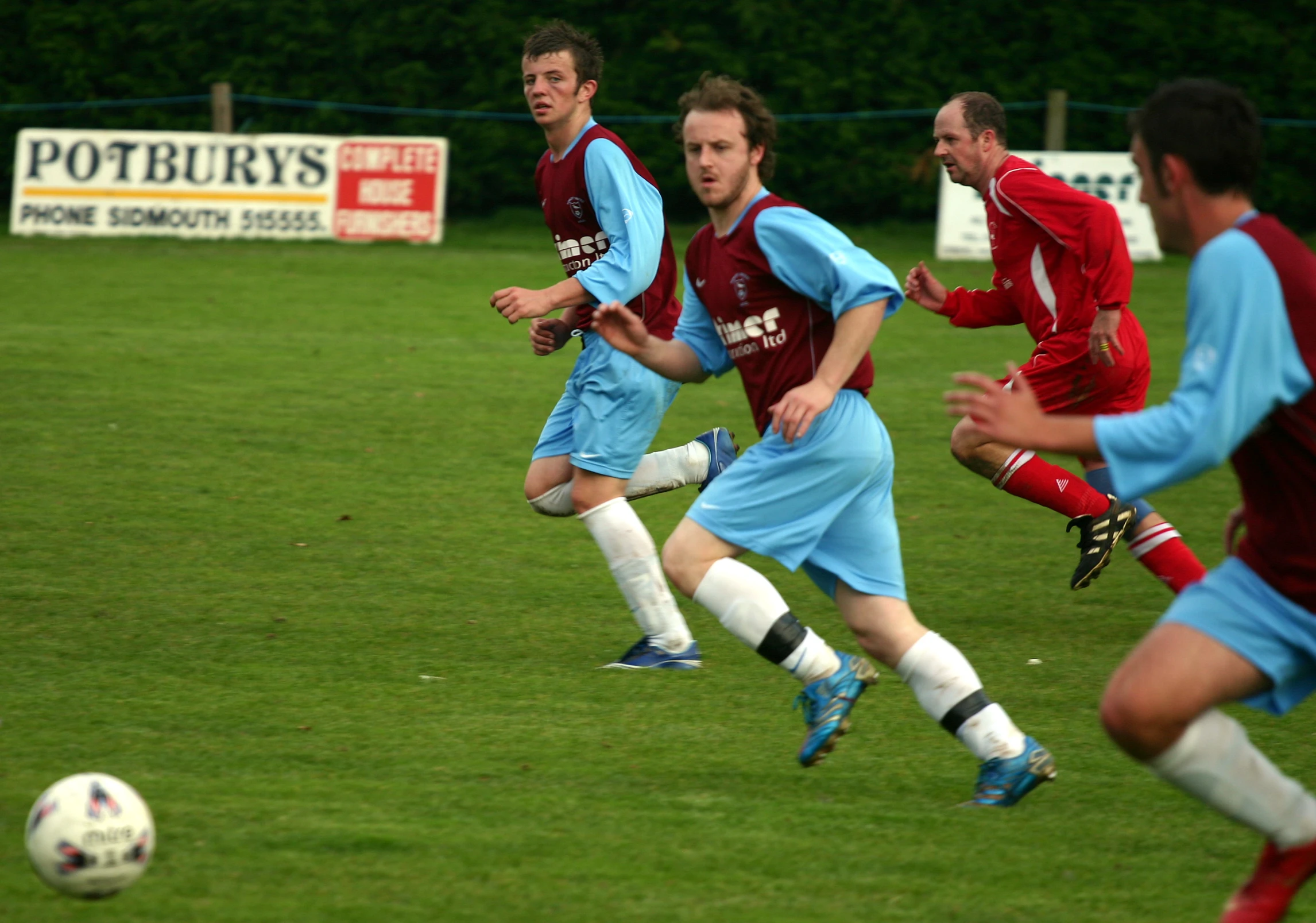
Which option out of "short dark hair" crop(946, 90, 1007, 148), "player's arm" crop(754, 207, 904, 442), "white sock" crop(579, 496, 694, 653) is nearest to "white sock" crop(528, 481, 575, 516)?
"white sock" crop(579, 496, 694, 653)

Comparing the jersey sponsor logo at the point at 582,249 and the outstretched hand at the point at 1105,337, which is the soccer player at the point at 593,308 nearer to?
the jersey sponsor logo at the point at 582,249

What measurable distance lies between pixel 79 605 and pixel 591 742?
7.58 ft

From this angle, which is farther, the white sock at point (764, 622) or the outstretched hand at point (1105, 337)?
the outstretched hand at point (1105, 337)

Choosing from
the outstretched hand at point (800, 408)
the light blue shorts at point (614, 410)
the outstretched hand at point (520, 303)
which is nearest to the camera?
the outstretched hand at point (800, 408)

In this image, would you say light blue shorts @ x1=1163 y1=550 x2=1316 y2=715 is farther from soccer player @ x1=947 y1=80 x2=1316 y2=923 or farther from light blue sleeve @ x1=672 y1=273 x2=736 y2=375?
light blue sleeve @ x1=672 y1=273 x2=736 y2=375

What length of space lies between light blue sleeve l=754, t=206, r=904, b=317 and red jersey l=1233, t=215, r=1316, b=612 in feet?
3.41

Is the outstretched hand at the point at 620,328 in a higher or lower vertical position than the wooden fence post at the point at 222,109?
higher

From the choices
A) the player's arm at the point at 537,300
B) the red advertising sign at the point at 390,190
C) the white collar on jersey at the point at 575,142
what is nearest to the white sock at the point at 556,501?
the player's arm at the point at 537,300

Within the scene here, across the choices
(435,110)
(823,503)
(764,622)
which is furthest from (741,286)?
(435,110)

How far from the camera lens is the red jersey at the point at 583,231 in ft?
17.3

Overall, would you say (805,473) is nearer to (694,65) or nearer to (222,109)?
(222,109)

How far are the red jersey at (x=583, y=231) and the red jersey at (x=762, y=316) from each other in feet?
3.86

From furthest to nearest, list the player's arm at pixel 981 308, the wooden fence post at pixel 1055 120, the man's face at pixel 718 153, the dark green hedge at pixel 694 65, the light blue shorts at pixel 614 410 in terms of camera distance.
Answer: the dark green hedge at pixel 694 65
the wooden fence post at pixel 1055 120
the player's arm at pixel 981 308
the light blue shorts at pixel 614 410
the man's face at pixel 718 153

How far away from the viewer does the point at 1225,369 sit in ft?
8.87
